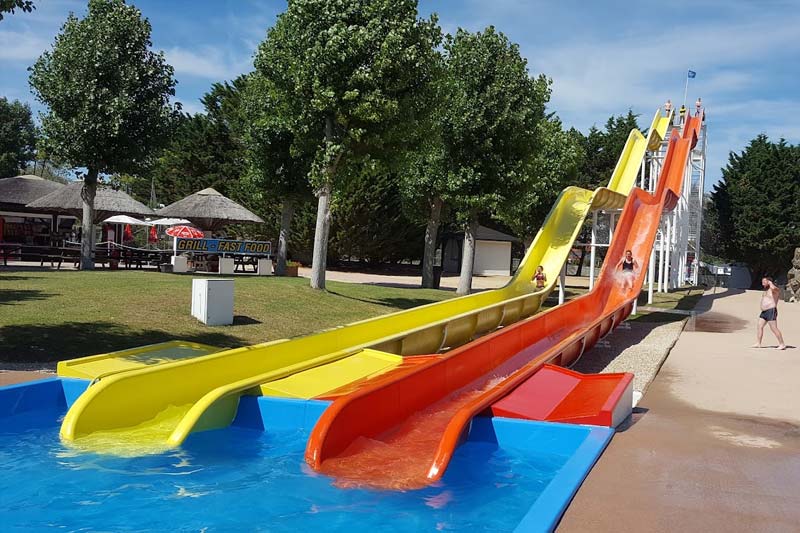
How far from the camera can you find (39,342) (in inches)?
431

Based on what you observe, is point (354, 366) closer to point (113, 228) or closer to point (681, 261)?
point (681, 261)

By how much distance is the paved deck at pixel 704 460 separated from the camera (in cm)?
475

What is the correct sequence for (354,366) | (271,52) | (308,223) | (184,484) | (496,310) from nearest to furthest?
(184,484), (354,366), (496,310), (271,52), (308,223)

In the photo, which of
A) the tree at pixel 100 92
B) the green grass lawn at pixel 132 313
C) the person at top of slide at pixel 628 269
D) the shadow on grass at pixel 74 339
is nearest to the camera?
the shadow on grass at pixel 74 339

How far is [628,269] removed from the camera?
19.0 metres

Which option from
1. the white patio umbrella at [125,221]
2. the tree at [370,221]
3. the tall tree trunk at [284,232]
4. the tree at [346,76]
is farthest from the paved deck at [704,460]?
the tree at [370,221]

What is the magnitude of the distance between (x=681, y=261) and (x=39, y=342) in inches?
1356

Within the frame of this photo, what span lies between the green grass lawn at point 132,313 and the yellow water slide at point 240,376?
2.84m

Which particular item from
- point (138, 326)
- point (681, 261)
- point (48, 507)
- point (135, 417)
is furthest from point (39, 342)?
point (681, 261)

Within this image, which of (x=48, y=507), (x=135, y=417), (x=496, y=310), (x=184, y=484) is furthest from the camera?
(x=496, y=310)

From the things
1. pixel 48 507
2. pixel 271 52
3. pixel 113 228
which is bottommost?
pixel 48 507

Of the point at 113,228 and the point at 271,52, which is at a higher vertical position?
the point at 271,52

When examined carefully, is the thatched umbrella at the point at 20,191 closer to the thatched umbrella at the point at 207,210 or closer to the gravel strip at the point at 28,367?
the thatched umbrella at the point at 207,210

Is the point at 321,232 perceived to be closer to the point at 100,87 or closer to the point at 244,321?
the point at 244,321
